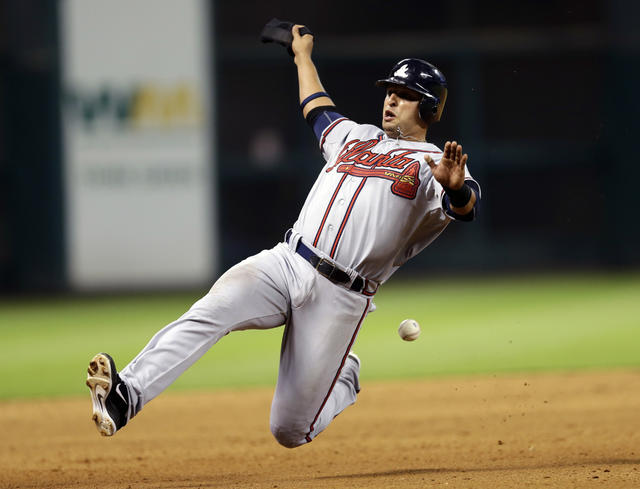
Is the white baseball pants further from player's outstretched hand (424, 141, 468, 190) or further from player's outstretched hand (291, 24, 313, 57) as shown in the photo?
player's outstretched hand (291, 24, 313, 57)

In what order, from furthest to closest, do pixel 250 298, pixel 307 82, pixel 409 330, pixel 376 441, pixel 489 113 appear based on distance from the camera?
pixel 489 113
pixel 376 441
pixel 307 82
pixel 409 330
pixel 250 298

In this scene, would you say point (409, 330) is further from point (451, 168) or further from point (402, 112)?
point (402, 112)

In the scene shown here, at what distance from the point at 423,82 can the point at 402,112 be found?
0.16 metres

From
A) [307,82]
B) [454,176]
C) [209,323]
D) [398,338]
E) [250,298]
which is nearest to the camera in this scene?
[454,176]

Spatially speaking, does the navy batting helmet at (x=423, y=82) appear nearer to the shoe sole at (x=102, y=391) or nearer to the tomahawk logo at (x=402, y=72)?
the tomahawk logo at (x=402, y=72)

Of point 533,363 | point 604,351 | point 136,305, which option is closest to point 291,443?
point 533,363

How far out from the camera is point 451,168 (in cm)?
391

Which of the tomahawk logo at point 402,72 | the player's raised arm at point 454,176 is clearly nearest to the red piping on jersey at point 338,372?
the player's raised arm at point 454,176

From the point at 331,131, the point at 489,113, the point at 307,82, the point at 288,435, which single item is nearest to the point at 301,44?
the point at 307,82

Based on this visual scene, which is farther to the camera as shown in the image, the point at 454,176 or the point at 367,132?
the point at 367,132

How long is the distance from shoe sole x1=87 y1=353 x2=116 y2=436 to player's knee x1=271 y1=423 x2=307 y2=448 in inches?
38.1

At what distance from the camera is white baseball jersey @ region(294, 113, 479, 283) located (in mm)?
4246

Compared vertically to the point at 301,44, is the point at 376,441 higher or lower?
lower

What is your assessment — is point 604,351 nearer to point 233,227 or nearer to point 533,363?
point 533,363
